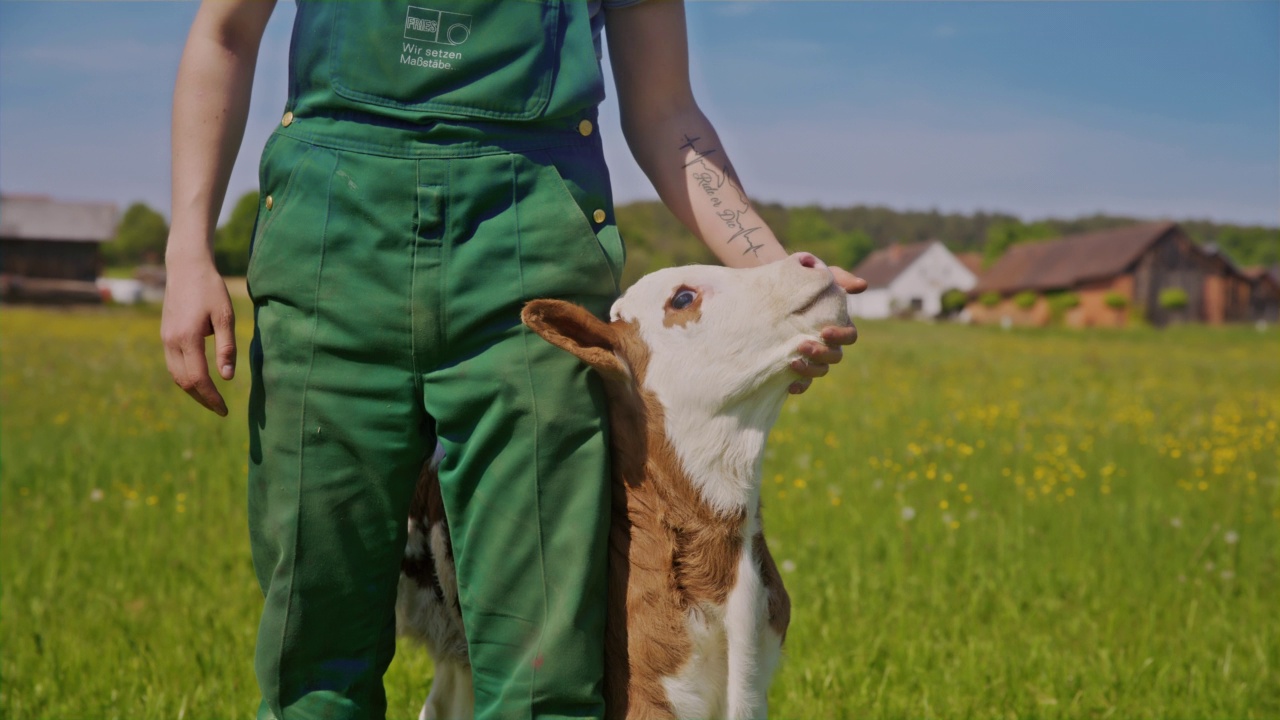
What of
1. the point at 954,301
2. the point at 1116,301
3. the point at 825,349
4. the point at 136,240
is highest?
the point at 136,240

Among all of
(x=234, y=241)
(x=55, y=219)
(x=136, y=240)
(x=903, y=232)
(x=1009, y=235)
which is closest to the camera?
(x=55, y=219)

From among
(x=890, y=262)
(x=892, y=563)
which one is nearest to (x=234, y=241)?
(x=892, y=563)

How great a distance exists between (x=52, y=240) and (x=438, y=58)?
52.8 meters

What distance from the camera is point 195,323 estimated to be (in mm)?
1963

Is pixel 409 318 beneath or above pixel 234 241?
beneath

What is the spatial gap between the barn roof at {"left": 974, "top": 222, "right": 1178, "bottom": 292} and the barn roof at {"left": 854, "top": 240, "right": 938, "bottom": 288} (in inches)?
659

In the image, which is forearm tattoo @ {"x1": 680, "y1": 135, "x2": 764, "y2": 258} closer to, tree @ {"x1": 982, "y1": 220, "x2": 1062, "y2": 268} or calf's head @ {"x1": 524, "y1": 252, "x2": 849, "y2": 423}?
calf's head @ {"x1": 524, "y1": 252, "x2": 849, "y2": 423}

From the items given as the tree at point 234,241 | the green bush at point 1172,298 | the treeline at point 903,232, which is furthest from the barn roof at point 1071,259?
the tree at point 234,241

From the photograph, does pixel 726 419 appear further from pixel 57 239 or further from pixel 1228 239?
pixel 1228 239

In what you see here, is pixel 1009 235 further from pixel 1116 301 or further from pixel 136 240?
pixel 136 240

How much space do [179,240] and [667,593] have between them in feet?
3.86

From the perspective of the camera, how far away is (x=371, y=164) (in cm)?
198

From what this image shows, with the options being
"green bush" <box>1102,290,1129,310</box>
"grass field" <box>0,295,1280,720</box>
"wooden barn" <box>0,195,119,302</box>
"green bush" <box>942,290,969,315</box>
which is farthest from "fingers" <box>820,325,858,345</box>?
"green bush" <box>942,290,969,315</box>

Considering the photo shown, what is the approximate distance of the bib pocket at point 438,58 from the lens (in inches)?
78.0
